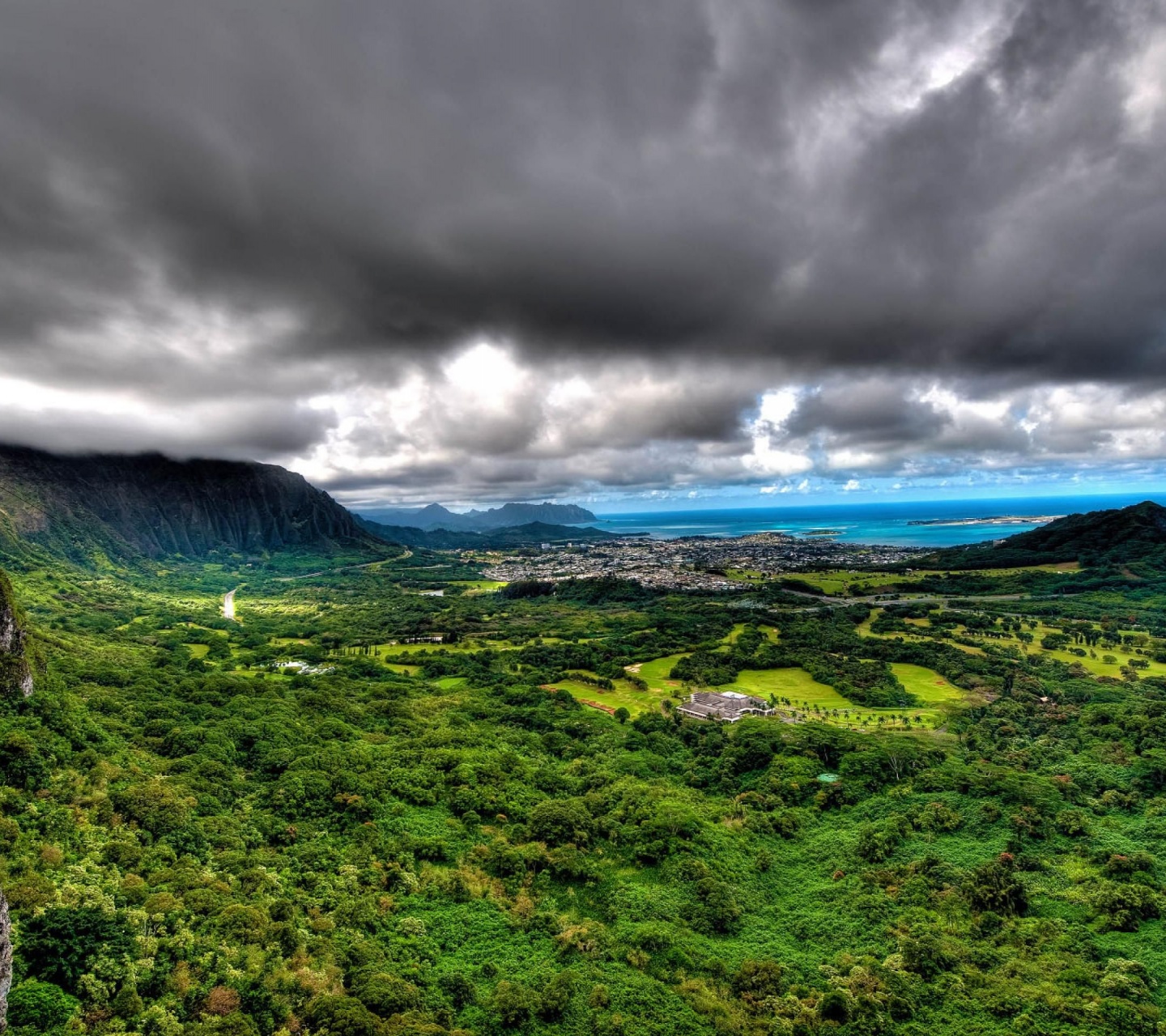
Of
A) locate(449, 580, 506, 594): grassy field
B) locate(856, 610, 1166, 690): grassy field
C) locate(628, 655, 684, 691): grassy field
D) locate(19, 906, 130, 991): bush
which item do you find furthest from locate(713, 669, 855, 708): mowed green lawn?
locate(449, 580, 506, 594): grassy field

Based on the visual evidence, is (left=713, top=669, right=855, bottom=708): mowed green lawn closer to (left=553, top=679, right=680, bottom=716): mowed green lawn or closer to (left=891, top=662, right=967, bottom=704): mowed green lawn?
(left=553, top=679, right=680, bottom=716): mowed green lawn

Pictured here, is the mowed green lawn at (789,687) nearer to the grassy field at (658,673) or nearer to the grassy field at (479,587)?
the grassy field at (658,673)

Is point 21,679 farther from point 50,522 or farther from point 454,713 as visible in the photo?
point 50,522

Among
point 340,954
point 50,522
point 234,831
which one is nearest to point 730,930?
point 340,954

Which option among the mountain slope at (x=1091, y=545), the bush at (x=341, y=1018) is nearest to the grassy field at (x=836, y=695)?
the bush at (x=341, y=1018)

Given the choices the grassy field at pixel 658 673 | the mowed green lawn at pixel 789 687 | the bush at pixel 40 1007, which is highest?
the bush at pixel 40 1007
